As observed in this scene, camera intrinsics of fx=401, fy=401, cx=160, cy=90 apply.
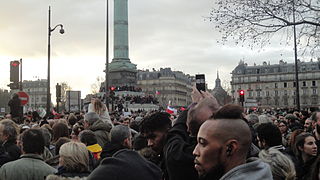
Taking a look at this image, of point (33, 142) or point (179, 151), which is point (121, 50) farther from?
point (179, 151)

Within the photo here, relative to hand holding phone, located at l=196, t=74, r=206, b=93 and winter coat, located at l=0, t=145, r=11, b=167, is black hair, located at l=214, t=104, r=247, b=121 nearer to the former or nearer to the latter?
hand holding phone, located at l=196, t=74, r=206, b=93

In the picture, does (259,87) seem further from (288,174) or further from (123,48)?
(288,174)

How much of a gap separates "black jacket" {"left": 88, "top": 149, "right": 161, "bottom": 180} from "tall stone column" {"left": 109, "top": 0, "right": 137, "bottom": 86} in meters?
50.9

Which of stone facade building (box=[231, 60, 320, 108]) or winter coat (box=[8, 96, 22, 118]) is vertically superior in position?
stone facade building (box=[231, 60, 320, 108])

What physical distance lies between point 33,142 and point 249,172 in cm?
302

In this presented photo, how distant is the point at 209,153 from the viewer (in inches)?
95.6

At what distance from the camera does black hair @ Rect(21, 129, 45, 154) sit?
4582mm

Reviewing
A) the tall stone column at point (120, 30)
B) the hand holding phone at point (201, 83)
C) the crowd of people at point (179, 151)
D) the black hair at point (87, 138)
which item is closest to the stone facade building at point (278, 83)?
the tall stone column at point (120, 30)

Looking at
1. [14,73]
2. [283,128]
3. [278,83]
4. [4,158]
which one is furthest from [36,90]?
[4,158]

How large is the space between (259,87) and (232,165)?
116 meters

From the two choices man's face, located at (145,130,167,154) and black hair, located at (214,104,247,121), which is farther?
man's face, located at (145,130,167,154)

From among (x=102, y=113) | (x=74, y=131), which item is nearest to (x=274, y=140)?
(x=74, y=131)

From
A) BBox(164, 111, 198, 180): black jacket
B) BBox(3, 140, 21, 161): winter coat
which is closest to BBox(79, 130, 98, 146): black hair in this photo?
BBox(3, 140, 21, 161): winter coat

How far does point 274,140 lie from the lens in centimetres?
505
